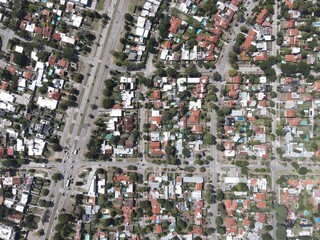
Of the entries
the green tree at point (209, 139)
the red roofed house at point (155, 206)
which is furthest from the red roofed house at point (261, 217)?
the red roofed house at point (155, 206)

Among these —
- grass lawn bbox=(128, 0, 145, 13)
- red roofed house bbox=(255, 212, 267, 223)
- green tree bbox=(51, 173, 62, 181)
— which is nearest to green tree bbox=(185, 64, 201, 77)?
grass lawn bbox=(128, 0, 145, 13)

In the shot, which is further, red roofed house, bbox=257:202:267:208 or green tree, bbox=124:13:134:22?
red roofed house, bbox=257:202:267:208

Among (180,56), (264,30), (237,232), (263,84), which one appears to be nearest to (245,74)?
(263,84)

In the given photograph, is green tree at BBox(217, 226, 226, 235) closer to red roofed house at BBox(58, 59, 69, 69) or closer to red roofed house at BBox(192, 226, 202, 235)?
red roofed house at BBox(192, 226, 202, 235)

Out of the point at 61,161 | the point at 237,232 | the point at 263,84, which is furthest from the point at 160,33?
the point at 237,232

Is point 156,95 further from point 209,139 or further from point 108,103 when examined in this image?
point 209,139

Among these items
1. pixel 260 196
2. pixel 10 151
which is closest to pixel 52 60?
pixel 10 151

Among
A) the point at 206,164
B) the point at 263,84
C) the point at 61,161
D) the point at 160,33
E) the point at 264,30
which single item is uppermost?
the point at 264,30

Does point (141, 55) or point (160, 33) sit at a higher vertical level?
point (160, 33)

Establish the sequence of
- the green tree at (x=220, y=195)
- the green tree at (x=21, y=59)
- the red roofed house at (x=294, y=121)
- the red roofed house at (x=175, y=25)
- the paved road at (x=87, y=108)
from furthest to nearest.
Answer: the red roofed house at (x=294, y=121) → the paved road at (x=87, y=108) → the green tree at (x=220, y=195) → the red roofed house at (x=175, y=25) → the green tree at (x=21, y=59)

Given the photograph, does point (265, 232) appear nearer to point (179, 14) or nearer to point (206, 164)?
point (206, 164)

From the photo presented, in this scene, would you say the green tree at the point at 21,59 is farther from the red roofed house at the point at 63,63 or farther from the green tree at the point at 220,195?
the green tree at the point at 220,195
